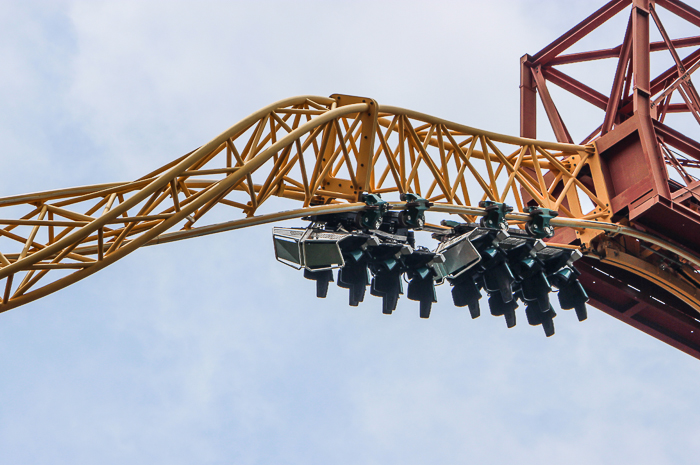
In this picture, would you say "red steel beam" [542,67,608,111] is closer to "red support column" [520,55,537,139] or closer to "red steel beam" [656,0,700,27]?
"red support column" [520,55,537,139]

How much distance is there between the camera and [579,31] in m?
17.8

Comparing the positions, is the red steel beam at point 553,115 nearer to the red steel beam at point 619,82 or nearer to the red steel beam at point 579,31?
the red steel beam at point 579,31

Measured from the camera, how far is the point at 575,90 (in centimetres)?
Result: 1822

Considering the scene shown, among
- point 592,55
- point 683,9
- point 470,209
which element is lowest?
point 470,209

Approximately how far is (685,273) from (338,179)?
287 inches

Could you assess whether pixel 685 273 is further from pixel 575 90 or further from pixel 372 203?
pixel 372 203

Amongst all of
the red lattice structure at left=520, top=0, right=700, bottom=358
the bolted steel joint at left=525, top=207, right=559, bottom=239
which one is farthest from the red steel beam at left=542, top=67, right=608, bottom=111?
the bolted steel joint at left=525, top=207, right=559, bottom=239

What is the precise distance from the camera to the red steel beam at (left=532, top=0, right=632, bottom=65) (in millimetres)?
17547

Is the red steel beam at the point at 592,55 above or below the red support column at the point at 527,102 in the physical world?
above

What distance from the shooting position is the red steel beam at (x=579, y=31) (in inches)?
691

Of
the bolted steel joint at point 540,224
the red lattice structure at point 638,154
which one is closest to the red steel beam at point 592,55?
the red lattice structure at point 638,154

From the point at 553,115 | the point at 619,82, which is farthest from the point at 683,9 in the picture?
the point at 553,115

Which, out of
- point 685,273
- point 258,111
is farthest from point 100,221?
point 685,273

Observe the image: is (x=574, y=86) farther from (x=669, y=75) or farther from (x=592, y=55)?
(x=669, y=75)
